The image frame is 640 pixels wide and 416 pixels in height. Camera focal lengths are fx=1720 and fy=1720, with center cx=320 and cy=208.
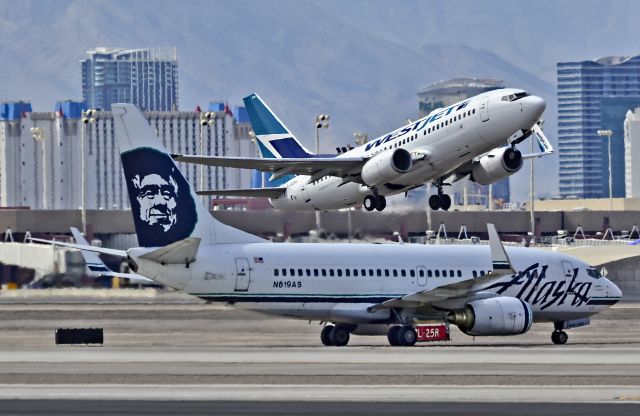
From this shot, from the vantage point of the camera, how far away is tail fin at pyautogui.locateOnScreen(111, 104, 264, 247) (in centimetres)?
7206

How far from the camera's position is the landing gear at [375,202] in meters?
74.9

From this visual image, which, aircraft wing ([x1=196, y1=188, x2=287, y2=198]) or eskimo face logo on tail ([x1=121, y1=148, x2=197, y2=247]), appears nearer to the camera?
eskimo face logo on tail ([x1=121, y1=148, x2=197, y2=247])

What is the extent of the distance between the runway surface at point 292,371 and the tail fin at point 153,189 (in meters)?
4.96

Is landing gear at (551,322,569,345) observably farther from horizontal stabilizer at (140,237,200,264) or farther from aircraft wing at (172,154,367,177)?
horizontal stabilizer at (140,237,200,264)

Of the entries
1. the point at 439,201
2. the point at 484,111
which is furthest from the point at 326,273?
the point at 484,111

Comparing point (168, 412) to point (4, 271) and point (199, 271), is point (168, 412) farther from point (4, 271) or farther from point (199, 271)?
point (4, 271)

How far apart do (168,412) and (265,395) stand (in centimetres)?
537

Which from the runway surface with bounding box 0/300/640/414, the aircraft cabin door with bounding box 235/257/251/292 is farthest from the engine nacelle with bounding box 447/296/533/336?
the aircraft cabin door with bounding box 235/257/251/292

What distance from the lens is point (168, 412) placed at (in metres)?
44.8

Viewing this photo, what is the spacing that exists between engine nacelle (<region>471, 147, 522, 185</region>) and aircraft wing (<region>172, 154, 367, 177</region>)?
500 centimetres

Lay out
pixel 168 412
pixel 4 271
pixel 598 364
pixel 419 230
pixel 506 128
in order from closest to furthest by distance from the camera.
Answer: pixel 168 412 → pixel 598 364 → pixel 506 128 → pixel 4 271 → pixel 419 230

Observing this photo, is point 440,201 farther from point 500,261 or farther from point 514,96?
point 514,96

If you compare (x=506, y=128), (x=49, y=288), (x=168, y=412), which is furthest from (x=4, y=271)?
(x=168, y=412)

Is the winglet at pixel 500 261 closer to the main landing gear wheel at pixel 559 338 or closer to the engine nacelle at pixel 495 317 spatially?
the engine nacelle at pixel 495 317
